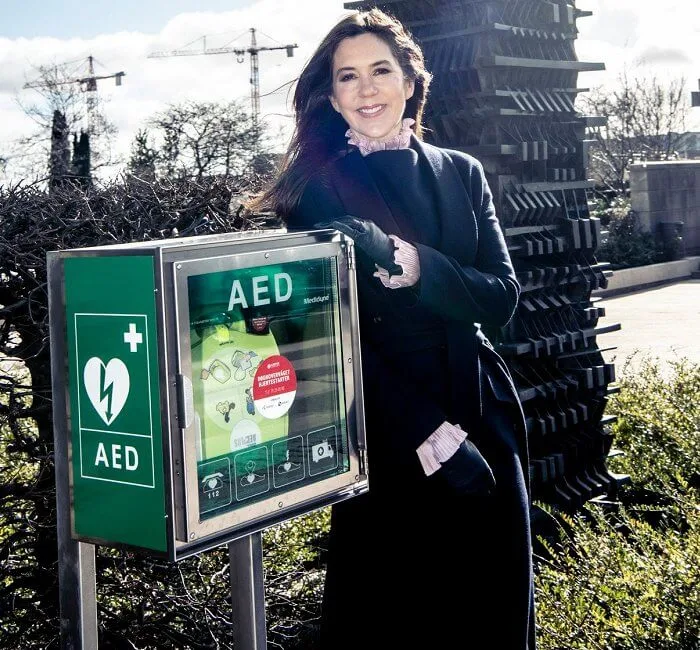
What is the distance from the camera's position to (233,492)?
2.29m

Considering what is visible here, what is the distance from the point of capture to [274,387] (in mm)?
2391

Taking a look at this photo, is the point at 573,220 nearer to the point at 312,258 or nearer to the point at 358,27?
the point at 358,27

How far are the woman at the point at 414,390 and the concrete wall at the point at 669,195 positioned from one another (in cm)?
2016

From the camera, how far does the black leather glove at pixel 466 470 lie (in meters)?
2.84

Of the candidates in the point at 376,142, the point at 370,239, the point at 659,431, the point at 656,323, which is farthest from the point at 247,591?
the point at 656,323

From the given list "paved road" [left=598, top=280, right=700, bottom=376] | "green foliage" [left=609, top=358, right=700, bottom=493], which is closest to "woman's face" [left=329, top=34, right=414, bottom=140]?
"green foliage" [left=609, top=358, right=700, bottom=493]

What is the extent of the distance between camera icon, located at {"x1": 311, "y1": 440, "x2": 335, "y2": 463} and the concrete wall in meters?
20.8

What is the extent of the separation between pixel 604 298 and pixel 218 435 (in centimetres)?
1709

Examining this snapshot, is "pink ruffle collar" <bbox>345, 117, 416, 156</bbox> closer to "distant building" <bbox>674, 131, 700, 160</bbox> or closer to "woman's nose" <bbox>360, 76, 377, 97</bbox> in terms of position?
"woman's nose" <bbox>360, 76, 377, 97</bbox>

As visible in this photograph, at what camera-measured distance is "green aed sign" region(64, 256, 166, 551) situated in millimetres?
2152

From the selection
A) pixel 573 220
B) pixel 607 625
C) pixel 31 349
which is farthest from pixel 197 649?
pixel 573 220

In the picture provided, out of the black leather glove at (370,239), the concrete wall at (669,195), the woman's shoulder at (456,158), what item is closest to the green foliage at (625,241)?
the concrete wall at (669,195)

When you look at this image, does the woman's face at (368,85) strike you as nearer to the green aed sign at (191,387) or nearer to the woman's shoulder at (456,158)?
the woman's shoulder at (456,158)

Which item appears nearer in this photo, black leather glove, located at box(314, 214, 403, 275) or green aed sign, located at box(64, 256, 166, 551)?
green aed sign, located at box(64, 256, 166, 551)
